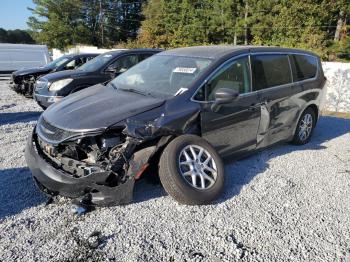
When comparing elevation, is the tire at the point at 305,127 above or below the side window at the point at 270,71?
below

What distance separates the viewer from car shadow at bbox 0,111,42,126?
7.56m

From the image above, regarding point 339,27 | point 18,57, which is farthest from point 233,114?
point 339,27

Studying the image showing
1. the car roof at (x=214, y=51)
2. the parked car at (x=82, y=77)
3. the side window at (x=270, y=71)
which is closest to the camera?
the car roof at (x=214, y=51)

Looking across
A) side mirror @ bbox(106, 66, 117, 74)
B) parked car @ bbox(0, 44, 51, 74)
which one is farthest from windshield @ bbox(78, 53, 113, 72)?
parked car @ bbox(0, 44, 51, 74)

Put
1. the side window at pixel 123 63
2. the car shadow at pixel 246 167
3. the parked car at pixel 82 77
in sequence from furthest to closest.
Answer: the side window at pixel 123 63 < the parked car at pixel 82 77 < the car shadow at pixel 246 167

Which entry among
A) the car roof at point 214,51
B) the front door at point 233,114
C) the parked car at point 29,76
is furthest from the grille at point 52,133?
the parked car at point 29,76

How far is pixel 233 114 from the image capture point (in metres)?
4.35

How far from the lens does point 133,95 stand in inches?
163

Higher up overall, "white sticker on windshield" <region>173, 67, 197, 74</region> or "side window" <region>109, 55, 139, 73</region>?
"white sticker on windshield" <region>173, 67, 197, 74</region>

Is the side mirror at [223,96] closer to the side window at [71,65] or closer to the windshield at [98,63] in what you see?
the windshield at [98,63]

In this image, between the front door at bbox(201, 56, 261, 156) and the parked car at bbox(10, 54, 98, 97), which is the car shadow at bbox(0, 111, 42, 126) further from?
the front door at bbox(201, 56, 261, 156)

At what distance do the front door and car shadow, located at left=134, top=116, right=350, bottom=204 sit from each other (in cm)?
31

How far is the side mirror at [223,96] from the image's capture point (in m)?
4.00

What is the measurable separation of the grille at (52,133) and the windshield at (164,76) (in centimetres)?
114
